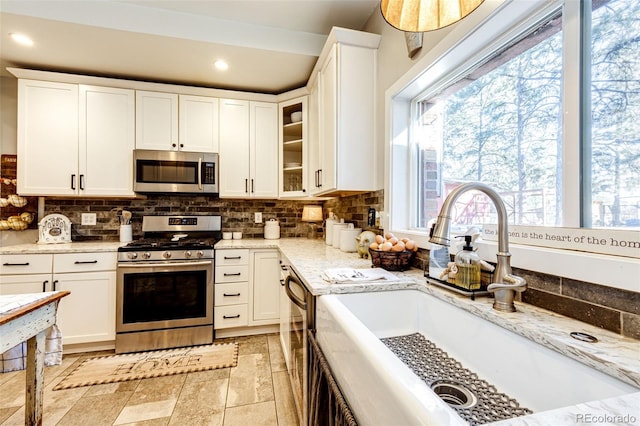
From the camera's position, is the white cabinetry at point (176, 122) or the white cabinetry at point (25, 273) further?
the white cabinetry at point (176, 122)

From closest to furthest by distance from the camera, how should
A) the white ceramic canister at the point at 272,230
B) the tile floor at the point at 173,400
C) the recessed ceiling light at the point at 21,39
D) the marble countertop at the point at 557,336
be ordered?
the marble countertop at the point at 557,336 < the tile floor at the point at 173,400 < the recessed ceiling light at the point at 21,39 < the white ceramic canister at the point at 272,230

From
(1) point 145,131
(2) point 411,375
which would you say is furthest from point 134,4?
(2) point 411,375

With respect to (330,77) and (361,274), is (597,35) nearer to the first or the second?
(361,274)

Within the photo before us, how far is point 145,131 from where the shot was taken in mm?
2588

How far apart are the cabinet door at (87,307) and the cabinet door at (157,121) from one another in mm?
1244

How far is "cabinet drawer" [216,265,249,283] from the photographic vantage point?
96.6 inches

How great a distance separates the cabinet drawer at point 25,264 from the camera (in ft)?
6.85

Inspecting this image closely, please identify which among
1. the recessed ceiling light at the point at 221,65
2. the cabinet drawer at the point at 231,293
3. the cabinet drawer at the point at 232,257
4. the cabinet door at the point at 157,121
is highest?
the recessed ceiling light at the point at 221,65

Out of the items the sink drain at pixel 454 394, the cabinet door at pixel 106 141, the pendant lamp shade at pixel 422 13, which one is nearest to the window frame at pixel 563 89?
the pendant lamp shade at pixel 422 13

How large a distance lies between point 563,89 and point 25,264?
3.47m

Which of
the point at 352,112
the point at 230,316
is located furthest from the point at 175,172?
the point at 352,112

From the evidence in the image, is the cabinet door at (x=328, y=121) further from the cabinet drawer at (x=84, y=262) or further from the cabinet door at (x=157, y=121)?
the cabinet drawer at (x=84, y=262)

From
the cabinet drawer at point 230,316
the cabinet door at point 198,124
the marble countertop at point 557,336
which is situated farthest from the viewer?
the cabinet door at point 198,124

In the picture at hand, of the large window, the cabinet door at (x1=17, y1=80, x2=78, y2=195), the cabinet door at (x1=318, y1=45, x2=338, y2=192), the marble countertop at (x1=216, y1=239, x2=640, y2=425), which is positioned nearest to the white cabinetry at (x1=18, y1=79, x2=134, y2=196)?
the cabinet door at (x1=17, y1=80, x2=78, y2=195)
